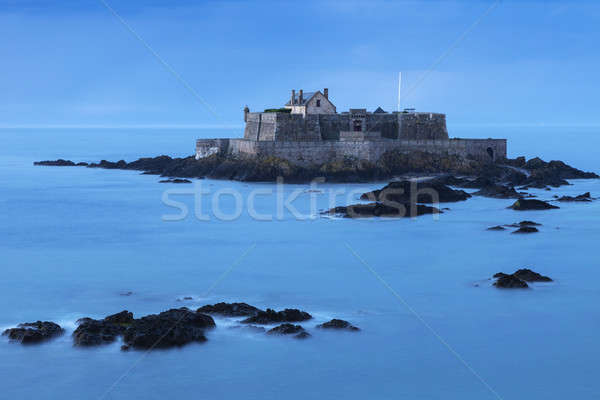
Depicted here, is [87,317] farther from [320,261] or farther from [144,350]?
[320,261]

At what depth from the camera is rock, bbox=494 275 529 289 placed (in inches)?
461

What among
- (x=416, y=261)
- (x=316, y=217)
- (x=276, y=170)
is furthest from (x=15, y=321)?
(x=276, y=170)

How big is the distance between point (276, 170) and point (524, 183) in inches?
414

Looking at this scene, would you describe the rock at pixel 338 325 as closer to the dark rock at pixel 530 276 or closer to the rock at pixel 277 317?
the rock at pixel 277 317

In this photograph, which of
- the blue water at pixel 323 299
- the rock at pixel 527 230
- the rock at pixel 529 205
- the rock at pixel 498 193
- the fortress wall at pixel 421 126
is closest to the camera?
the blue water at pixel 323 299

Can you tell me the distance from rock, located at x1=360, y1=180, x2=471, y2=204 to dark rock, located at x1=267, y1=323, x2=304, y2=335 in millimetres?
12803

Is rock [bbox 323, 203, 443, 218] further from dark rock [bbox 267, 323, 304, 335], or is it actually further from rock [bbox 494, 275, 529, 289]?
dark rock [bbox 267, 323, 304, 335]

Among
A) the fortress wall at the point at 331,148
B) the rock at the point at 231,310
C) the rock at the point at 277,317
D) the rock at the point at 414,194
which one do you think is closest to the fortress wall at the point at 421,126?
the fortress wall at the point at 331,148

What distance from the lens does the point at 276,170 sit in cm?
3036

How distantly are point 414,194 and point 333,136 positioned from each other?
10.6 meters

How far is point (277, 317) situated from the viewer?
9.72m

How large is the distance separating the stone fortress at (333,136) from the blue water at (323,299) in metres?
8.40

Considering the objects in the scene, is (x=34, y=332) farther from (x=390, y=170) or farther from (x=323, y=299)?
(x=390, y=170)

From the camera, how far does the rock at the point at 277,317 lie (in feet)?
31.6
